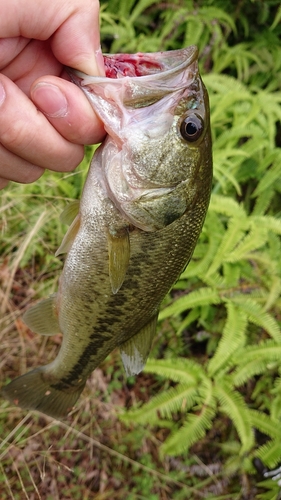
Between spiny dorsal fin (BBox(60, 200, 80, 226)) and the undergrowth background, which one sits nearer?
spiny dorsal fin (BBox(60, 200, 80, 226))

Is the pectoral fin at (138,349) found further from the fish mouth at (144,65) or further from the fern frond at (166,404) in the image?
the fern frond at (166,404)

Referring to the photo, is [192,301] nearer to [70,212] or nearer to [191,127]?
[70,212]

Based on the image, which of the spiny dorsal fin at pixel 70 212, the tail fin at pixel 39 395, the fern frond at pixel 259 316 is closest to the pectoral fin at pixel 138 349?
the tail fin at pixel 39 395

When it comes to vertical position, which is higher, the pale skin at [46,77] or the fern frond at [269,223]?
the pale skin at [46,77]

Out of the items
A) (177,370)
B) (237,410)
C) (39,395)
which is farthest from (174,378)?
(39,395)

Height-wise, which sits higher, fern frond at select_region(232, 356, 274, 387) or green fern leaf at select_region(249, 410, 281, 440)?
fern frond at select_region(232, 356, 274, 387)

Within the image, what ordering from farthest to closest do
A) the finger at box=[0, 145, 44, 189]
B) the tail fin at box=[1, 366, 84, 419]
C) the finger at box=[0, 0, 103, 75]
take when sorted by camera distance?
the tail fin at box=[1, 366, 84, 419] → the finger at box=[0, 145, 44, 189] → the finger at box=[0, 0, 103, 75]

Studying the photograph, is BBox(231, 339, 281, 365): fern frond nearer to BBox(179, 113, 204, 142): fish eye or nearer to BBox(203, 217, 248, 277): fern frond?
BBox(203, 217, 248, 277): fern frond

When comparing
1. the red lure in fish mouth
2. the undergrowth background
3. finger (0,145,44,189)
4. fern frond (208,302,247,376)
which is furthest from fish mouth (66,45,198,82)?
fern frond (208,302,247,376)
